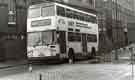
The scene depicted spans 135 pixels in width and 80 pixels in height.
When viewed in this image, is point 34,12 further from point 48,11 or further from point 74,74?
point 74,74

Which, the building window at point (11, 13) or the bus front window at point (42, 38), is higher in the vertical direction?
the building window at point (11, 13)

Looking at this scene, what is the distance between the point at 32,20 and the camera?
19.9 m

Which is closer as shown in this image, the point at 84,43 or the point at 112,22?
the point at 84,43

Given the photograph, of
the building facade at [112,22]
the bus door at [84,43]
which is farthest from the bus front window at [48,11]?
the building facade at [112,22]

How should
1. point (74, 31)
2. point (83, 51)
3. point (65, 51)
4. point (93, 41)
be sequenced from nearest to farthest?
point (65, 51) < point (74, 31) < point (83, 51) < point (93, 41)

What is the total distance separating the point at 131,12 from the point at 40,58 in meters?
54.7

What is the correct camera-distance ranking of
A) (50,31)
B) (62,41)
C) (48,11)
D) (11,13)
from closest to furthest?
(50,31) → (48,11) → (62,41) → (11,13)

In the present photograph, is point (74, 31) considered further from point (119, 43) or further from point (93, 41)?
point (119, 43)

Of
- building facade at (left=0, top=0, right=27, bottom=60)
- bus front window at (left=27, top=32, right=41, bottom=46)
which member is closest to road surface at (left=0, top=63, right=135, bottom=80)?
bus front window at (left=27, top=32, right=41, bottom=46)

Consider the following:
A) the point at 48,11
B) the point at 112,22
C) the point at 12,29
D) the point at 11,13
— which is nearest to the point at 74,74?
the point at 48,11

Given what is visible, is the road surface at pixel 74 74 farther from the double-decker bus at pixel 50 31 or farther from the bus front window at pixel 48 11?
the bus front window at pixel 48 11

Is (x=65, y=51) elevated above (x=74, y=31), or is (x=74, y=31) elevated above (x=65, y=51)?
(x=74, y=31)

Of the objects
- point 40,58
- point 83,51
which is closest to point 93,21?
point 83,51

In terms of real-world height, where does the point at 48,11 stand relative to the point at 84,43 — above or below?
above
